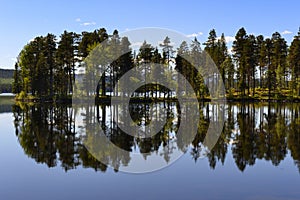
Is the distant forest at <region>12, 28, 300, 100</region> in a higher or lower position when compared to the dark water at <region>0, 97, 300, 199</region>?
higher

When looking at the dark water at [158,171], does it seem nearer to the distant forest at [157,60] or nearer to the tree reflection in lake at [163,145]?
the tree reflection in lake at [163,145]

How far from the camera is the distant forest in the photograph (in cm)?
7350

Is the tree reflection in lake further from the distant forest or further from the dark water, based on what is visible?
the distant forest

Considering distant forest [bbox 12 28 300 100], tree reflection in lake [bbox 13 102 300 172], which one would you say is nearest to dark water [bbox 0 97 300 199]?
tree reflection in lake [bbox 13 102 300 172]

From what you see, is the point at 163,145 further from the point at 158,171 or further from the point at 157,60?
the point at 157,60

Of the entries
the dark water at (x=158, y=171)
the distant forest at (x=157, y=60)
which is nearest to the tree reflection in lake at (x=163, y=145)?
the dark water at (x=158, y=171)

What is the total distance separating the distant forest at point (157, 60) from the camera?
73.5m

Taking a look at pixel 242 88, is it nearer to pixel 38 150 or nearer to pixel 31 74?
pixel 31 74

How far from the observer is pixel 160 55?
90312mm

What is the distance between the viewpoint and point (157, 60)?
87.2m

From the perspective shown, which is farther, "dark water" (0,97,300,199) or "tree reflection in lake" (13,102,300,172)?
"tree reflection in lake" (13,102,300,172)

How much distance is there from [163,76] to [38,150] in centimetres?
6826

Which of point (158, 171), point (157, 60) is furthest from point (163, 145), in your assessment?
point (157, 60)

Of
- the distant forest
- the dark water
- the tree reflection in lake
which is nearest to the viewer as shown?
A: the dark water
